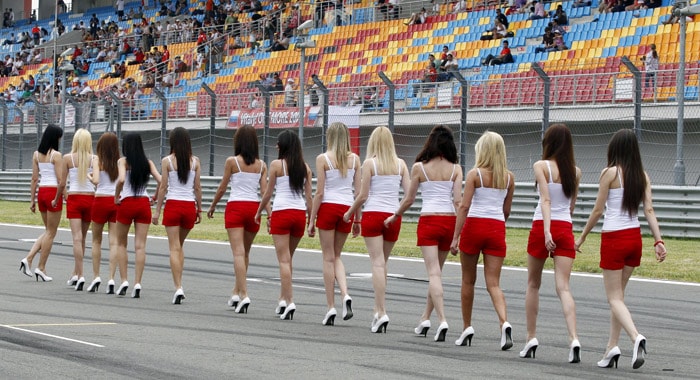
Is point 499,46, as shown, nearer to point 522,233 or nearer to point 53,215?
point 522,233

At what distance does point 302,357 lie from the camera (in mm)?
8547

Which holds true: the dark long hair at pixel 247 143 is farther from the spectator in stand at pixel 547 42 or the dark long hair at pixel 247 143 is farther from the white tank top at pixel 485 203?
the spectator in stand at pixel 547 42

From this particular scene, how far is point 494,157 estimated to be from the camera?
9.16 m

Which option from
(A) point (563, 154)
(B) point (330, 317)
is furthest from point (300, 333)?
(A) point (563, 154)

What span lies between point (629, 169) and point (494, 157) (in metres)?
1.12

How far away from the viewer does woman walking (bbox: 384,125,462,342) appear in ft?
31.5

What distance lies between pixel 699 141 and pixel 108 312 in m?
13.5

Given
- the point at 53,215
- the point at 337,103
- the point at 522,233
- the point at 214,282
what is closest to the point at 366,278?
the point at 214,282

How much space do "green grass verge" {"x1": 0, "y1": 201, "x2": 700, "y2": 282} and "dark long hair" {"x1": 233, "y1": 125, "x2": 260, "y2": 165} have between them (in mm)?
6761

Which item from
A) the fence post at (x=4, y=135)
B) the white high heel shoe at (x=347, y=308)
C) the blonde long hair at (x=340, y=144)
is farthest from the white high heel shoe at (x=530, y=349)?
the fence post at (x=4, y=135)

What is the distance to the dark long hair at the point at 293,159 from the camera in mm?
10867

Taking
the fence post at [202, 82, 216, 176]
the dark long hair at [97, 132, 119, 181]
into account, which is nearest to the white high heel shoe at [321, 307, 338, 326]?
the dark long hair at [97, 132, 119, 181]

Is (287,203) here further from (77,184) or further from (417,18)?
(417,18)

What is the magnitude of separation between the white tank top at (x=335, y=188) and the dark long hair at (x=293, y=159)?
0.37m
